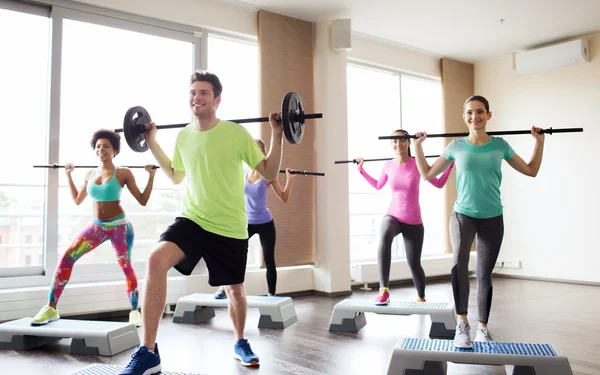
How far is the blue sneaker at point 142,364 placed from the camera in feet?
6.91

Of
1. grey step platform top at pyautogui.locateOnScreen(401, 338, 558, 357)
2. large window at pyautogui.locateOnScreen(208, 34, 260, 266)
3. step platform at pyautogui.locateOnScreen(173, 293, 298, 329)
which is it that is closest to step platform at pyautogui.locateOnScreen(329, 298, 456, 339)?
step platform at pyautogui.locateOnScreen(173, 293, 298, 329)

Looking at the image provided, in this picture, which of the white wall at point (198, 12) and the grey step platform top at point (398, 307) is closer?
the grey step platform top at point (398, 307)

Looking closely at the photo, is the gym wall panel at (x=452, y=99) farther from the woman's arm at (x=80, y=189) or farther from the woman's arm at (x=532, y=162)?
the woman's arm at (x=80, y=189)

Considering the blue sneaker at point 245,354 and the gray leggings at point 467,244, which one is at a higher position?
the gray leggings at point 467,244

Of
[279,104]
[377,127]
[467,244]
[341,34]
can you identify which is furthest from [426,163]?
[377,127]

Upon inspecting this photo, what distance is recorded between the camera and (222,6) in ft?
16.3

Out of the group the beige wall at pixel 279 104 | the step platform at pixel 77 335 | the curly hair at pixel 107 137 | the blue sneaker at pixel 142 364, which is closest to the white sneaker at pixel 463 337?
the blue sneaker at pixel 142 364

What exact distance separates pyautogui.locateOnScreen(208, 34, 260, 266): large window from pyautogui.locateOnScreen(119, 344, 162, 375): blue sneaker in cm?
319

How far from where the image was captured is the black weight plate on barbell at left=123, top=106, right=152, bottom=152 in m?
2.70

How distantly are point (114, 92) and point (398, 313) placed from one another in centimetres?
307

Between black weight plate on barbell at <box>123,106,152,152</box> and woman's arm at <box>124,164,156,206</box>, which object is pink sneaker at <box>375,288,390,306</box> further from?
black weight plate on barbell at <box>123,106,152,152</box>

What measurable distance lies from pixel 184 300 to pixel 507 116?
510 cm

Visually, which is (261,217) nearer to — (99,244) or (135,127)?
(99,244)

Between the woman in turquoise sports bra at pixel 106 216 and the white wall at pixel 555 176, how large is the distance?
16.7ft
